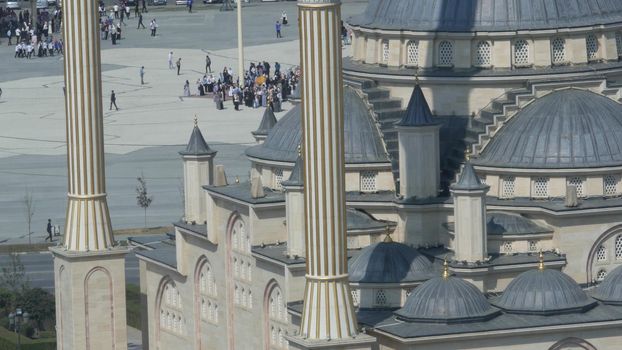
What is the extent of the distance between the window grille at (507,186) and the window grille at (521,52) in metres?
4.70

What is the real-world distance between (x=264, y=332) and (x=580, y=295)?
12.1m

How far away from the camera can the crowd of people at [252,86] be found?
15525 centimetres

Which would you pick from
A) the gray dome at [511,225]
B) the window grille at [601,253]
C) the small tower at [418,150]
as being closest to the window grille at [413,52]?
the small tower at [418,150]

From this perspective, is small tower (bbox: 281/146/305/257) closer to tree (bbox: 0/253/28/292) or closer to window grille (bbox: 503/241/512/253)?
window grille (bbox: 503/241/512/253)

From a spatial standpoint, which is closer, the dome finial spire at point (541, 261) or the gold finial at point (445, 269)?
the gold finial at point (445, 269)

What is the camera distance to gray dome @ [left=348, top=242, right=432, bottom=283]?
90.4 m

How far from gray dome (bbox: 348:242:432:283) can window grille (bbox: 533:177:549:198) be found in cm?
437

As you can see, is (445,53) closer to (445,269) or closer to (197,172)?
(197,172)

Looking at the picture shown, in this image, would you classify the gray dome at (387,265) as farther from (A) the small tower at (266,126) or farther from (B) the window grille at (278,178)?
(A) the small tower at (266,126)

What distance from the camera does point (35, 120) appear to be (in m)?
159

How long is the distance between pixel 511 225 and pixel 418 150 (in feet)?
12.4

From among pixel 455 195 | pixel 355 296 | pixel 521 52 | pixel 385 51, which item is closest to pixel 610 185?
pixel 455 195

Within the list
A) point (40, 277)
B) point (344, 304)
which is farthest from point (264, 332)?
point (40, 277)

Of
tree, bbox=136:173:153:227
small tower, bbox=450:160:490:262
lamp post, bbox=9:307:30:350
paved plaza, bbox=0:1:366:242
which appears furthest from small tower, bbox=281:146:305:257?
tree, bbox=136:173:153:227
